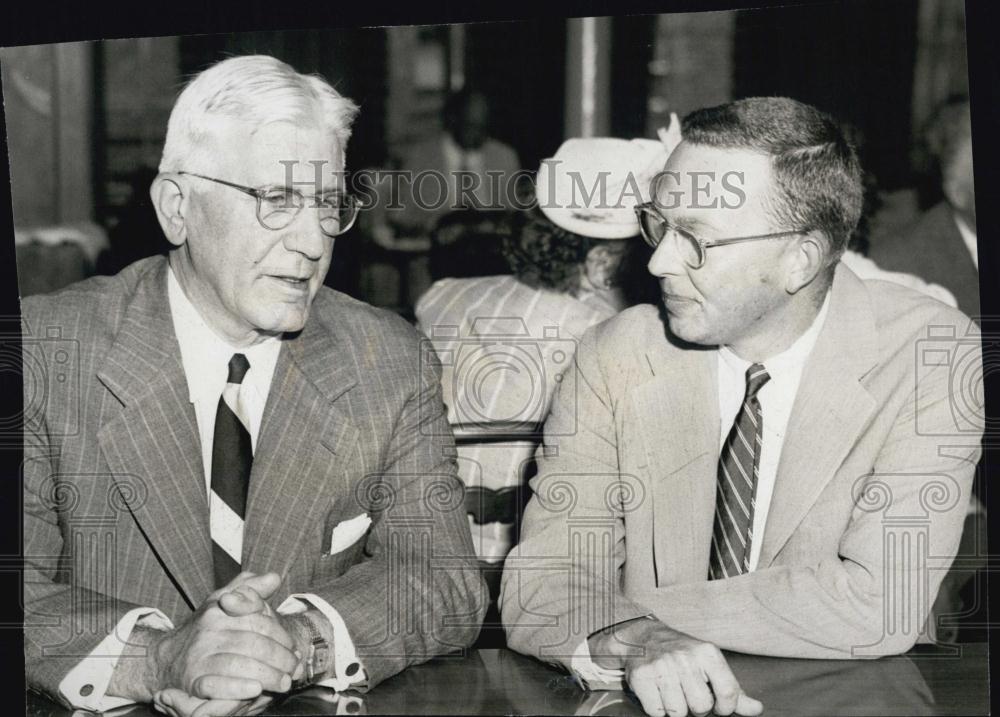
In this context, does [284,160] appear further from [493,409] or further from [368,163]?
[493,409]

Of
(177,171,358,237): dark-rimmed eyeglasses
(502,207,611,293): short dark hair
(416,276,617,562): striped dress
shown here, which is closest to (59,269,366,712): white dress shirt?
(177,171,358,237): dark-rimmed eyeglasses

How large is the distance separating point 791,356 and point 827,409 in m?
0.13

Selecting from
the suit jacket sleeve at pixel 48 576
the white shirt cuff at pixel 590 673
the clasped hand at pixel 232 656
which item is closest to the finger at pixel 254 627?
the clasped hand at pixel 232 656

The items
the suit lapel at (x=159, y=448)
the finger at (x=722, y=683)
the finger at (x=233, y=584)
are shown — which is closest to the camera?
the finger at (x=722, y=683)

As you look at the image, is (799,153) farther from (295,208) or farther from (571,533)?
(295,208)

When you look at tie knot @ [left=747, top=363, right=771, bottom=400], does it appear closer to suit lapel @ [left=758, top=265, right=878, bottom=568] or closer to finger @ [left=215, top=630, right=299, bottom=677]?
suit lapel @ [left=758, top=265, right=878, bottom=568]

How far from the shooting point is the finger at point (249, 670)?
2.40 meters

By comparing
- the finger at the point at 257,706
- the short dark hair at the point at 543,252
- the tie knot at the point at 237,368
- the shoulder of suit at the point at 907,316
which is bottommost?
the finger at the point at 257,706

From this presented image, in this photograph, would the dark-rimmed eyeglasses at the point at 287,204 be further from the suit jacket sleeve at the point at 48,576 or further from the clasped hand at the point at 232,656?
the clasped hand at the point at 232,656

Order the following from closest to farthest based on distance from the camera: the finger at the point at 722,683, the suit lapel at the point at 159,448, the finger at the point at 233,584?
the finger at the point at 722,683
the finger at the point at 233,584
the suit lapel at the point at 159,448

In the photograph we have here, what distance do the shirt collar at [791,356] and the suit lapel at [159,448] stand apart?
114 centimetres

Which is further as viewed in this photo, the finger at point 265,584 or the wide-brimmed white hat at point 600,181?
the wide-brimmed white hat at point 600,181

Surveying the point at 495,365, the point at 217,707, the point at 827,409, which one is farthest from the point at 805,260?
the point at 217,707

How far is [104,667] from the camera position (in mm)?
2549
